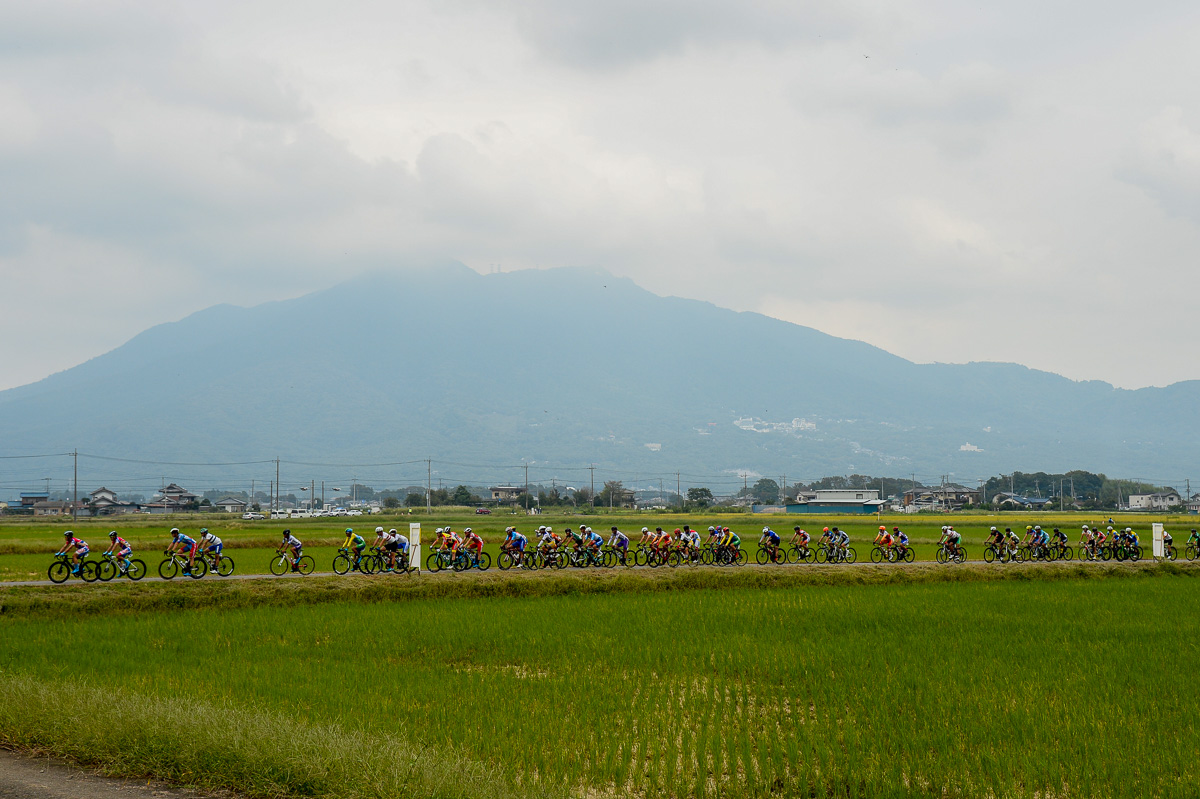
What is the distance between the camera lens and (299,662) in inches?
635

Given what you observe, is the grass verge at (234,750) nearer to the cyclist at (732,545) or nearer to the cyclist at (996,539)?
the cyclist at (732,545)

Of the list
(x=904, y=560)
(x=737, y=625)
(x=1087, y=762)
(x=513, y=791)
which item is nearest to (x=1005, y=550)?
(x=904, y=560)

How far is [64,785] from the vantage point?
9430 mm

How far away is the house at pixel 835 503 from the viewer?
140250mm

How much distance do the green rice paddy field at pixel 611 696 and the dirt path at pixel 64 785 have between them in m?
0.21

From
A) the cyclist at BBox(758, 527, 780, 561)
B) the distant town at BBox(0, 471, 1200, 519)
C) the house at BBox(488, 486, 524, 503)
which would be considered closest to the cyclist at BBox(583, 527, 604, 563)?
the cyclist at BBox(758, 527, 780, 561)

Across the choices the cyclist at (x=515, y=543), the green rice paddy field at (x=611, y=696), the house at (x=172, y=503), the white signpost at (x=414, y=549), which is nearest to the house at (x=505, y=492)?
the house at (x=172, y=503)

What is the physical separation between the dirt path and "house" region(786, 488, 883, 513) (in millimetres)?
132424

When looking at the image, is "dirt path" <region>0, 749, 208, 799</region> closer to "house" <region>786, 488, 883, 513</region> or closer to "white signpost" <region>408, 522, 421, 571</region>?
"white signpost" <region>408, 522, 421, 571</region>

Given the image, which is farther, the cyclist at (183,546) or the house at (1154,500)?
the house at (1154,500)

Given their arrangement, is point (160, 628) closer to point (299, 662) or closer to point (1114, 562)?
point (299, 662)

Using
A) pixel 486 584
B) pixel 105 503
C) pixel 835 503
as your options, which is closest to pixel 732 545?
pixel 486 584

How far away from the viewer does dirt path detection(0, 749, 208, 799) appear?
9133 millimetres

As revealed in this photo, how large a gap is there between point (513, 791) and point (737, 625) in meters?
13.2
